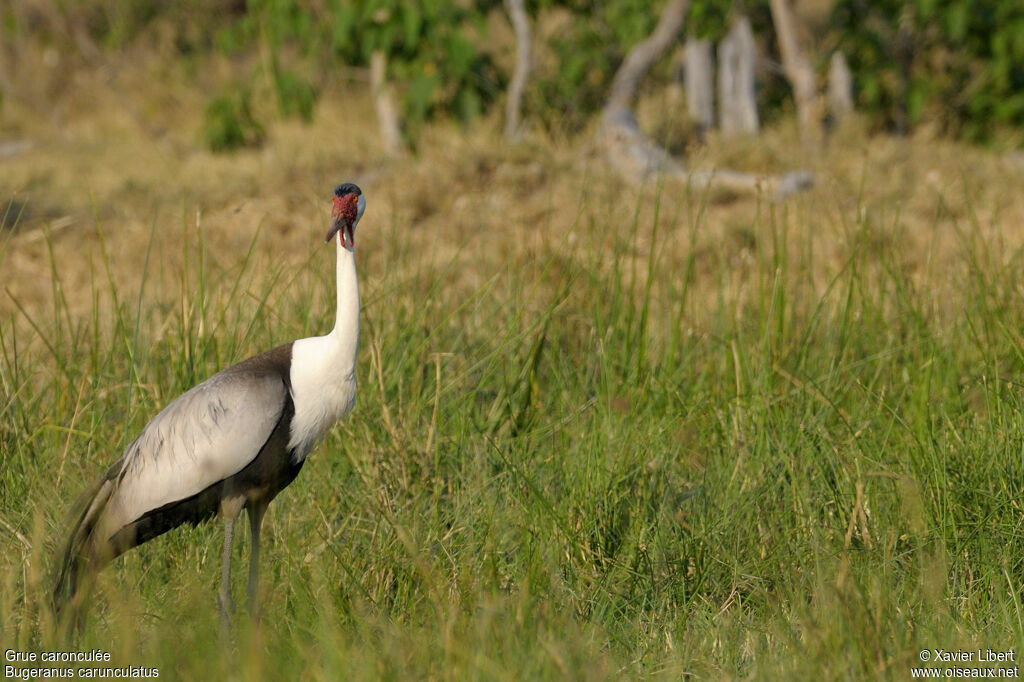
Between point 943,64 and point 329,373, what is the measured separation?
779 cm

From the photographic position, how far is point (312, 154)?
293 inches

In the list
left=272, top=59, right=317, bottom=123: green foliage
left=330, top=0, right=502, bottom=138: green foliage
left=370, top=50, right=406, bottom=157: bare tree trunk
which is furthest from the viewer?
left=272, top=59, right=317, bottom=123: green foliage

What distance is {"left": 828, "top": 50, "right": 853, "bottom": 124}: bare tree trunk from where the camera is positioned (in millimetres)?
8772

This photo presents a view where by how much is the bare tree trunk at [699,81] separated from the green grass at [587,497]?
4.10 metres

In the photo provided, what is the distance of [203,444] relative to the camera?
2787 mm

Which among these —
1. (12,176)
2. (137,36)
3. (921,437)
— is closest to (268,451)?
Answer: (921,437)

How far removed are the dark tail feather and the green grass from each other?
6cm

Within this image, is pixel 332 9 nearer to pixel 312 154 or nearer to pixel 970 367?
pixel 312 154

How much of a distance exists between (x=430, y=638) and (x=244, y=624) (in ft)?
1.31

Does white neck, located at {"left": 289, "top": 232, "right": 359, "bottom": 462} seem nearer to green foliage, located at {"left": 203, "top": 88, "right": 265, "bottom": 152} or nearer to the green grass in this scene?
the green grass

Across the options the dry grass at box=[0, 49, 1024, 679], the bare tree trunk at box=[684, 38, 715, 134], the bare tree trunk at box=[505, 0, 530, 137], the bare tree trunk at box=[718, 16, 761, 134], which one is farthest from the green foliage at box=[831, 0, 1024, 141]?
the dry grass at box=[0, 49, 1024, 679]

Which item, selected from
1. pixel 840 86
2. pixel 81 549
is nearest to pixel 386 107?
pixel 840 86

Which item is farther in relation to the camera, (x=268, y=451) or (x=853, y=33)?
(x=853, y=33)

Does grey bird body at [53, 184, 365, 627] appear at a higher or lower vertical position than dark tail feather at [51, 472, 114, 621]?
higher
